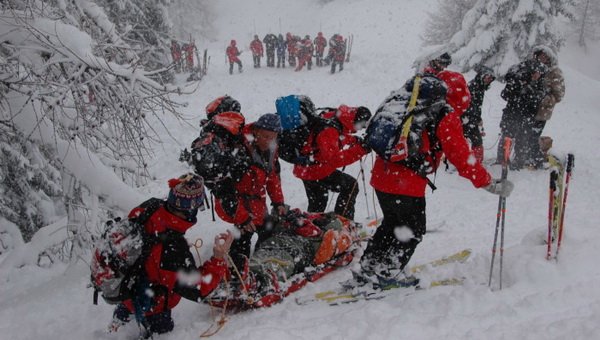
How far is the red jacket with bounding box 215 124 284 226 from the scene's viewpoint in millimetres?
4684

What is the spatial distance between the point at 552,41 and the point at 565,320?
16219mm

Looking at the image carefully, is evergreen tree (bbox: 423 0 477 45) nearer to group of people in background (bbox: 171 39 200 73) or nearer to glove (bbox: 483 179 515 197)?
group of people in background (bbox: 171 39 200 73)

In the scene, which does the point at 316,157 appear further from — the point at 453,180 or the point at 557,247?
the point at 453,180

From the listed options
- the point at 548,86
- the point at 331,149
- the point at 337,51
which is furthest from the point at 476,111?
the point at 337,51

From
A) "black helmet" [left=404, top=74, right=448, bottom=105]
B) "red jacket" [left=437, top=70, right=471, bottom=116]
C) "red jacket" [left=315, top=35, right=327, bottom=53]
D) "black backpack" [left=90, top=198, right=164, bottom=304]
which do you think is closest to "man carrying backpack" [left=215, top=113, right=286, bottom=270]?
"black backpack" [left=90, top=198, right=164, bottom=304]

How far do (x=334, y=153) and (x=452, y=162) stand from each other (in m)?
1.71

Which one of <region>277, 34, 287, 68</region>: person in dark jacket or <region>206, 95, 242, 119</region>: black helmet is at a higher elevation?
<region>277, 34, 287, 68</region>: person in dark jacket

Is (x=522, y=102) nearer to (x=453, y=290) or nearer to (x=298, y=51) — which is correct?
(x=453, y=290)

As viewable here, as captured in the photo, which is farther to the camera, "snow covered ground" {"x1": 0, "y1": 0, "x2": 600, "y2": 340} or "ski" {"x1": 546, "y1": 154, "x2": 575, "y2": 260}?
"ski" {"x1": 546, "y1": 154, "x2": 575, "y2": 260}

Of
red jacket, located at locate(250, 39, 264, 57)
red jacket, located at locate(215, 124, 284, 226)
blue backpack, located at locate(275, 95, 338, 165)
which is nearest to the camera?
red jacket, located at locate(215, 124, 284, 226)

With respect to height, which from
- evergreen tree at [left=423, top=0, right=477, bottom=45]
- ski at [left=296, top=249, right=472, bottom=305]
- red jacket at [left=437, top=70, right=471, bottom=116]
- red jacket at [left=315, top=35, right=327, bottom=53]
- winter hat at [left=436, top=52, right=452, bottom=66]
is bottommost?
ski at [left=296, top=249, right=472, bottom=305]

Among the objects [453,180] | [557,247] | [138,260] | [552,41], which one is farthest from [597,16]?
[138,260]

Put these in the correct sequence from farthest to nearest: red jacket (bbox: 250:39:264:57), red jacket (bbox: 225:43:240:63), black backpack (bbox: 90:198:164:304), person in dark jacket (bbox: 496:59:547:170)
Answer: red jacket (bbox: 250:39:264:57)
red jacket (bbox: 225:43:240:63)
person in dark jacket (bbox: 496:59:547:170)
black backpack (bbox: 90:198:164:304)

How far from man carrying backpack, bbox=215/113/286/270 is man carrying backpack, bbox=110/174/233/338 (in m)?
0.84
